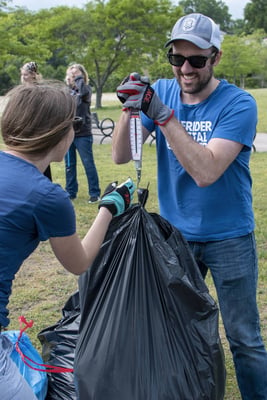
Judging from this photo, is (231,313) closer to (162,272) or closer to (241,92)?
(162,272)

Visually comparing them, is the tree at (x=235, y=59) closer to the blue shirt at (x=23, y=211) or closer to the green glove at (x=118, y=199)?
the green glove at (x=118, y=199)

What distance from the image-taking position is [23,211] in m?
1.33

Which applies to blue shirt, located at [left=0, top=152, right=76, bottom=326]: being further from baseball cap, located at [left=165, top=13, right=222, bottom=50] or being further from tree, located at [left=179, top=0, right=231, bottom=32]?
tree, located at [left=179, top=0, right=231, bottom=32]

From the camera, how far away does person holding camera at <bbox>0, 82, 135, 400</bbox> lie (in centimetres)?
133

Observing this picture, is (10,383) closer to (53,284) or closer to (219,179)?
(219,179)

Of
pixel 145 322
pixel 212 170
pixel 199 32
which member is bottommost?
pixel 145 322

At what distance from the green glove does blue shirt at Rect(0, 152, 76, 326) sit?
0.32 m

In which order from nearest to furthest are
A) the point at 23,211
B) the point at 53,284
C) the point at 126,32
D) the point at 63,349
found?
the point at 23,211
the point at 63,349
the point at 53,284
the point at 126,32

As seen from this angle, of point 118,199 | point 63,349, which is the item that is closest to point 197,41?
point 118,199

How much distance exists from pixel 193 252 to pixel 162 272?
0.91ft

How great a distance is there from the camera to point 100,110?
891 inches

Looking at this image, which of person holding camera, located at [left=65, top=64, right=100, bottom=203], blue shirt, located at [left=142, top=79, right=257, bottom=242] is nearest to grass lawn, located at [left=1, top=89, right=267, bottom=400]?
person holding camera, located at [left=65, top=64, right=100, bottom=203]

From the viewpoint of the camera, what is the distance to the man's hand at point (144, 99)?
5.54 feet

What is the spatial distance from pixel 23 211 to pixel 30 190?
0.20 ft
